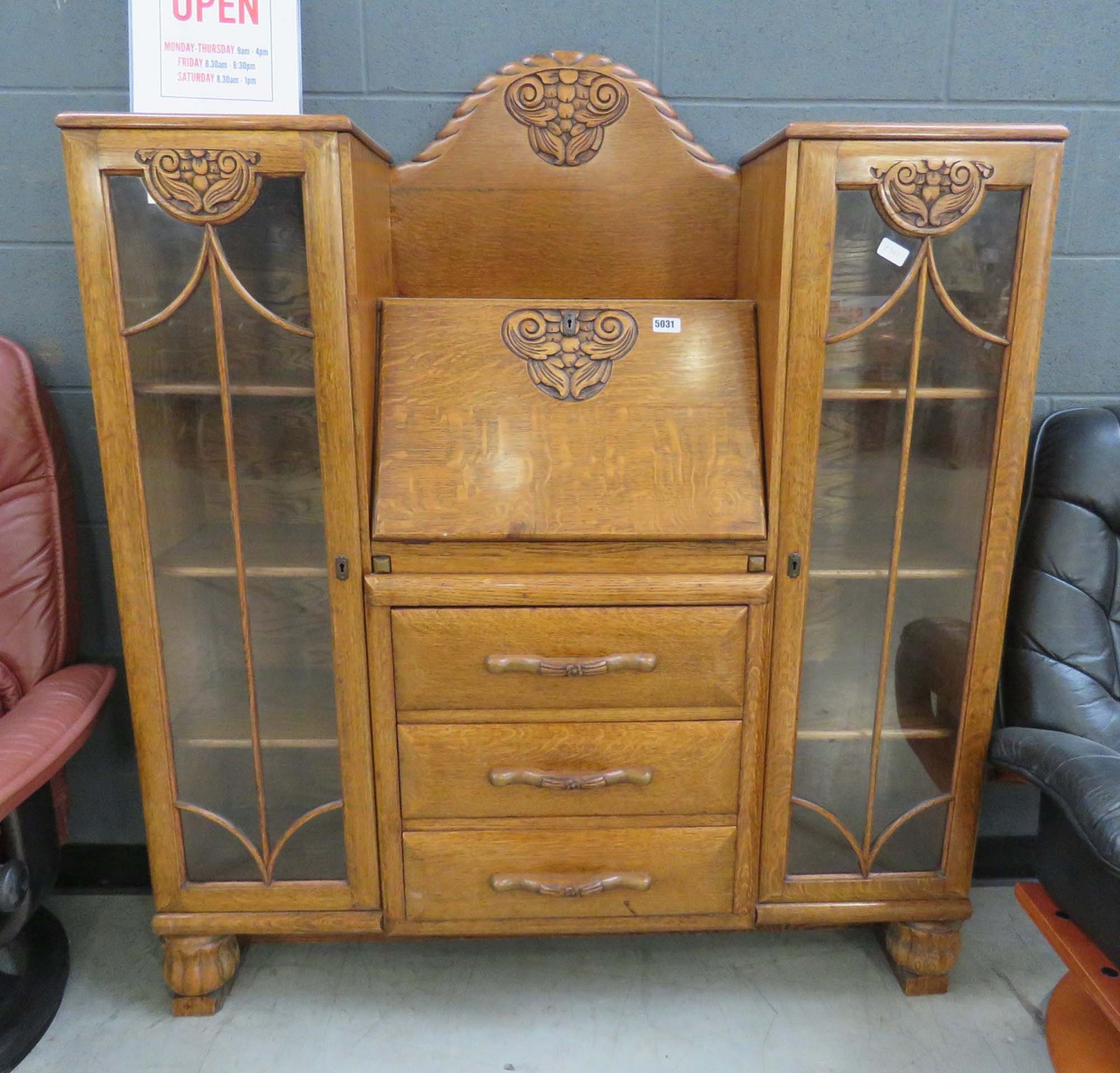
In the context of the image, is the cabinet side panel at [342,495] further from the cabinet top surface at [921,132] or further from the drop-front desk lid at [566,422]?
the cabinet top surface at [921,132]

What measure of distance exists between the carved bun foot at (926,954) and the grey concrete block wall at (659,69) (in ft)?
4.88

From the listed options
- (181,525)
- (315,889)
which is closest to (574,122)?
(181,525)

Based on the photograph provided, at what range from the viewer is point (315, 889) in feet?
5.14

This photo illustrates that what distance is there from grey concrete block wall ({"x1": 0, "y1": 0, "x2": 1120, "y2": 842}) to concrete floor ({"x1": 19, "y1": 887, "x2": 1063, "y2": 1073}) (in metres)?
1.37

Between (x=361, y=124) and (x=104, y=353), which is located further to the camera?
(x=361, y=124)

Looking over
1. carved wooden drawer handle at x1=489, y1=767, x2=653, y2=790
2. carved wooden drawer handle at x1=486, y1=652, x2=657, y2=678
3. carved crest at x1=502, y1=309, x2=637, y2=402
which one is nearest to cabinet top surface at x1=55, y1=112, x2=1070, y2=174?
carved crest at x1=502, y1=309, x2=637, y2=402

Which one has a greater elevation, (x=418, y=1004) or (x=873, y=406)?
(x=873, y=406)

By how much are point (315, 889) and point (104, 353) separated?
1024 millimetres

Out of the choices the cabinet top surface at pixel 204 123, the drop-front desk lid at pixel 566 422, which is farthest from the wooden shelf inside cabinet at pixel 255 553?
the cabinet top surface at pixel 204 123

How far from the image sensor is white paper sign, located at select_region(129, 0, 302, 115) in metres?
1.56

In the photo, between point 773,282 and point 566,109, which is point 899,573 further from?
point 566,109

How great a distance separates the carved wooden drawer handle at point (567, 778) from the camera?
148cm

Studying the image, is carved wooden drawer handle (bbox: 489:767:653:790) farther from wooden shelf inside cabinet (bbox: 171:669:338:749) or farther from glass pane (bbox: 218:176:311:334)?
glass pane (bbox: 218:176:311:334)

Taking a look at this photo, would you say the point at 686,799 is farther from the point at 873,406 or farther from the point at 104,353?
the point at 104,353
